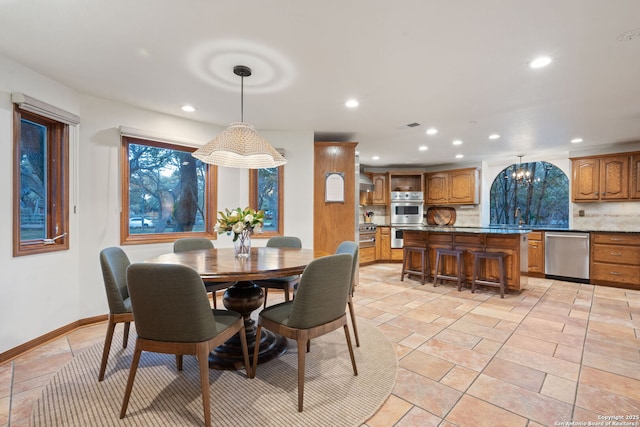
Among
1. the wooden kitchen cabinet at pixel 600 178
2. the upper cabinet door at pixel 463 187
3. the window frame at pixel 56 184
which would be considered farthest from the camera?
the upper cabinet door at pixel 463 187

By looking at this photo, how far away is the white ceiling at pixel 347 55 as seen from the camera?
174 centimetres

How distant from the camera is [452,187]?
22.5 ft

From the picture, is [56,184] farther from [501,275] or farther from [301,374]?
[501,275]

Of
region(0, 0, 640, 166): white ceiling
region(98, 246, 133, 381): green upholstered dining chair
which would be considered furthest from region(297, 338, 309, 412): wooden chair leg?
region(0, 0, 640, 166): white ceiling

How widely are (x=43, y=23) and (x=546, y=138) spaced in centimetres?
593

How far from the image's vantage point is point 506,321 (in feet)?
10.3

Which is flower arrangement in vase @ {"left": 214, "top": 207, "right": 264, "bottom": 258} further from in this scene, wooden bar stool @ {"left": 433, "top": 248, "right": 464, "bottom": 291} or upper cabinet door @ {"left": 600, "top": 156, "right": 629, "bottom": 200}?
upper cabinet door @ {"left": 600, "top": 156, "right": 629, "bottom": 200}

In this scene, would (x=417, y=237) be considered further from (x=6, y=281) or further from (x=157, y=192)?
(x=6, y=281)

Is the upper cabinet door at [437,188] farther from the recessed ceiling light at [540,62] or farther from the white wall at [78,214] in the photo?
the white wall at [78,214]

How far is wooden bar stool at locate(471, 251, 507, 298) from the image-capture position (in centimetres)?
402

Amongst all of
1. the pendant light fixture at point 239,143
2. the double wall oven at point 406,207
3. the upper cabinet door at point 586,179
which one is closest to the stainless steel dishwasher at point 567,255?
the upper cabinet door at point 586,179

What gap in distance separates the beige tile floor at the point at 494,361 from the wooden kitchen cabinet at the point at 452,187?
119 inches

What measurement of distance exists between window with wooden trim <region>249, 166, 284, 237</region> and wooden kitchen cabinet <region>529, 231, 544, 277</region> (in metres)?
4.51

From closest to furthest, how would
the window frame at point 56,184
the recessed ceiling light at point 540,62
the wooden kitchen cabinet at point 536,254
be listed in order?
the recessed ceiling light at point 540,62, the window frame at point 56,184, the wooden kitchen cabinet at point 536,254
